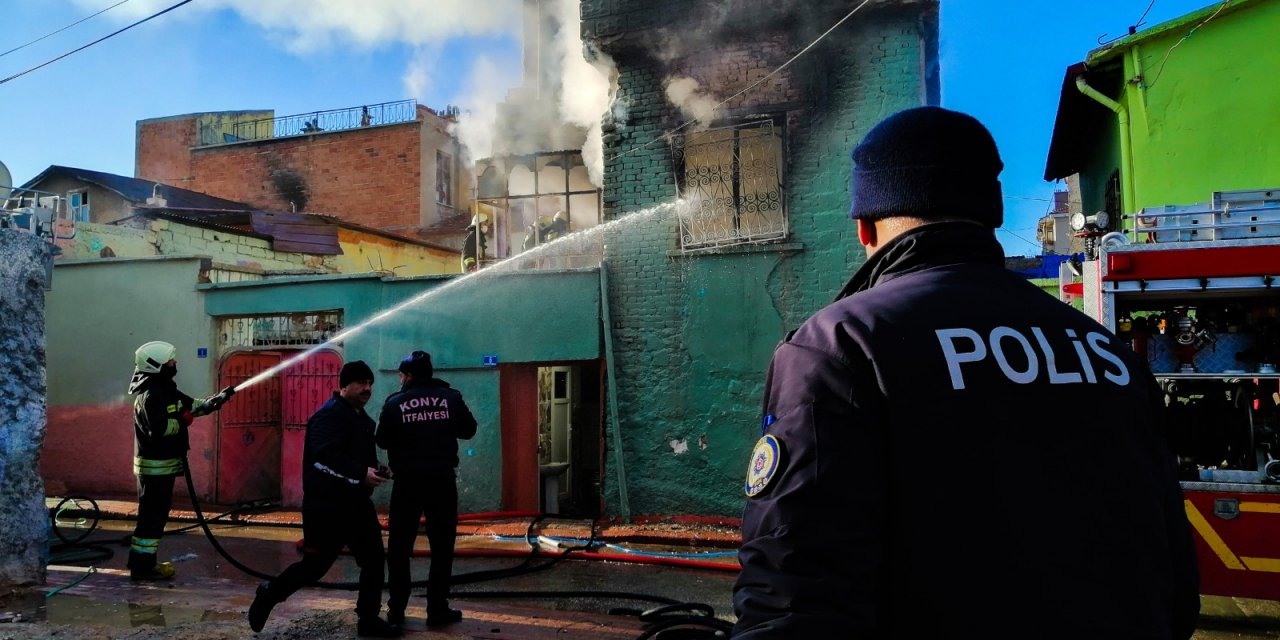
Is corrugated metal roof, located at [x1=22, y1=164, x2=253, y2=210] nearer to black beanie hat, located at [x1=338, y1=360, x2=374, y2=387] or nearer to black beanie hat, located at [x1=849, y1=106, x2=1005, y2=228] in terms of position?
black beanie hat, located at [x1=338, y1=360, x2=374, y2=387]

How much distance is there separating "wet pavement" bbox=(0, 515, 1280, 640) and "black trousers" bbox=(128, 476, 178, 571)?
241 millimetres

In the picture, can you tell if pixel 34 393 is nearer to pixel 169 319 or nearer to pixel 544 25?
pixel 169 319

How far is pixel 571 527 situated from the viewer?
961 cm

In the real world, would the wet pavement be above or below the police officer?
below

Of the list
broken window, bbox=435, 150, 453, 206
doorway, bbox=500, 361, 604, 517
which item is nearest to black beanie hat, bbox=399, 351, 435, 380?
doorway, bbox=500, 361, 604, 517

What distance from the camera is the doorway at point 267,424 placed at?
1154cm

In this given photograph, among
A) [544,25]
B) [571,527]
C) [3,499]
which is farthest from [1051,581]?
[544,25]

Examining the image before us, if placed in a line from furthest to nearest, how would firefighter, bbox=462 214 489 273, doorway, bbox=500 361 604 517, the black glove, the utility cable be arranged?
firefighter, bbox=462 214 489 273
doorway, bbox=500 361 604 517
the utility cable
the black glove

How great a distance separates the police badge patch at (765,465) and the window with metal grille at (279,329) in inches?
435

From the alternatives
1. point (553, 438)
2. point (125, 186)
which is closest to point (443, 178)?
point (125, 186)

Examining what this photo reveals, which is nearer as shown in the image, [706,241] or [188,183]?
[706,241]

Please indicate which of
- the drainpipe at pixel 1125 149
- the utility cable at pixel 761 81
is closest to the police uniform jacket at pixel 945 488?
the utility cable at pixel 761 81

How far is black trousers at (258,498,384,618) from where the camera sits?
5.36 m

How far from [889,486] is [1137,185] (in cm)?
1008
